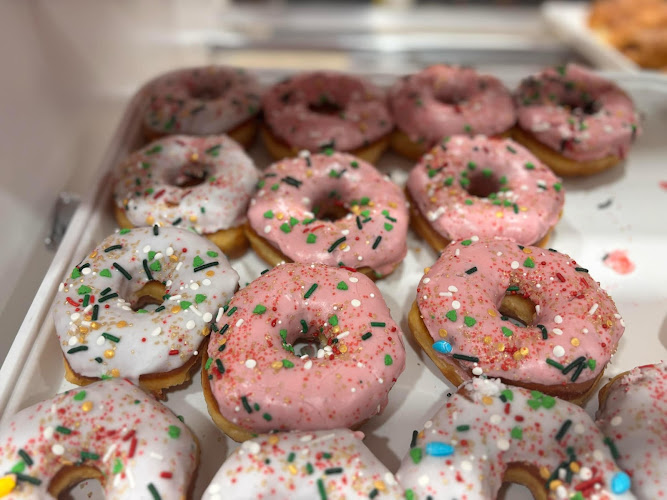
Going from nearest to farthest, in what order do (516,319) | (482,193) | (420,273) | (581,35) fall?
1. (516,319)
2. (420,273)
3. (482,193)
4. (581,35)

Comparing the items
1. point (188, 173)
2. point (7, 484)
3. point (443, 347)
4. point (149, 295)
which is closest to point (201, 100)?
point (188, 173)

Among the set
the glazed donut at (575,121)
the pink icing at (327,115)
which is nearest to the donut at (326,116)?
the pink icing at (327,115)

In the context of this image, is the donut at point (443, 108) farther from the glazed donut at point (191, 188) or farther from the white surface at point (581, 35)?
the white surface at point (581, 35)

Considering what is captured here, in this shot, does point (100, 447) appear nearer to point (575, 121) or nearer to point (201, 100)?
point (201, 100)

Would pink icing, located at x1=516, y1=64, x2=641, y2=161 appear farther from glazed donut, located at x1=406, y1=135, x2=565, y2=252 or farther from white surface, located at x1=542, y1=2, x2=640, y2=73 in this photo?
white surface, located at x1=542, y1=2, x2=640, y2=73

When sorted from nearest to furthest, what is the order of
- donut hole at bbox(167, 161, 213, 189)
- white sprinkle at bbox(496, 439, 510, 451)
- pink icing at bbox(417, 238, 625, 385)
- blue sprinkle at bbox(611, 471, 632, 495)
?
blue sprinkle at bbox(611, 471, 632, 495) < white sprinkle at bbox(496, 439, 510, 451) < pink icing at bbox(417, 238, 625, 385) < donut hole at bbox(167, 161, 213, 189)

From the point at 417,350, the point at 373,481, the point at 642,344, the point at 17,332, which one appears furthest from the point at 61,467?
the point at 642,344

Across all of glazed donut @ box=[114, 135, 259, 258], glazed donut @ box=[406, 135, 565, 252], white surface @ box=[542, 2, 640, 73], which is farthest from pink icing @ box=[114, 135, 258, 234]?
white surface @ box=[542, 2, 640, 73]
